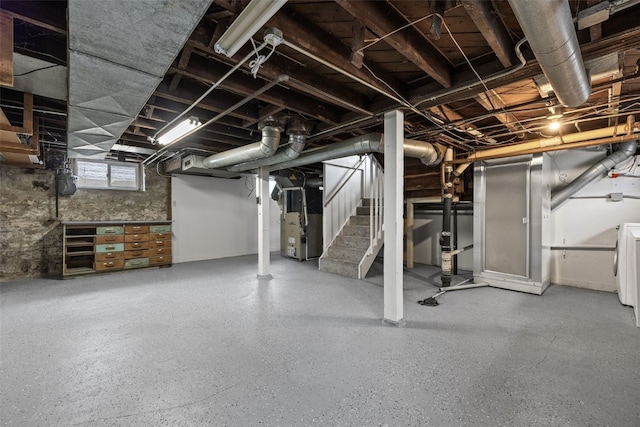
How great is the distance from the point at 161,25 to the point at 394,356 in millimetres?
2526

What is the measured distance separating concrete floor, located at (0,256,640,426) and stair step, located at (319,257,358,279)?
1.04 meters

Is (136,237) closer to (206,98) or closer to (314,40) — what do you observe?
(206,98)

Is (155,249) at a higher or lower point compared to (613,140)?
lower

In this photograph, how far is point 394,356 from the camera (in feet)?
6.85

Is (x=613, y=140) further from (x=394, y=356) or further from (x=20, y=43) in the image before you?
(x=20, y=43)

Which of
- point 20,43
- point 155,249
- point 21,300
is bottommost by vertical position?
point 21,300

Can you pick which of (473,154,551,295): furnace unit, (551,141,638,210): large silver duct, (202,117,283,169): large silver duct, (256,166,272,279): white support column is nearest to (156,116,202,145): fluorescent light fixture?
(202,117,283,169): large silver duct

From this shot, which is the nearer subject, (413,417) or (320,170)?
(413,417)

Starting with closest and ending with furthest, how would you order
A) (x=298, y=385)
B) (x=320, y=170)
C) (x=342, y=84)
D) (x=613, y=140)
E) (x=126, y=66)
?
(x=126, y=66) < (x=298, y=385) < (x=342, y=84) < (x=613, y=140) < (x=320, y=170)

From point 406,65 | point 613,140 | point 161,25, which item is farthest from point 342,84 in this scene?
point 613,140

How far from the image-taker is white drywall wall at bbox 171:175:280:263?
20.8 ft

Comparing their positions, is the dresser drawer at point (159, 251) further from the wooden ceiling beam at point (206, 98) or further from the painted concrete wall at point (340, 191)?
the wooden ceiling beam at point (206, 98)

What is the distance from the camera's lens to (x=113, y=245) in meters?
4.93

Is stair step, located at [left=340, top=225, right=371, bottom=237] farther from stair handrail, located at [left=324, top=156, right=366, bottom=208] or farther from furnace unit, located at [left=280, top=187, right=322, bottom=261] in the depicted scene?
furnace unit, located at [left=280, top=187, right=322, bottom=261]
